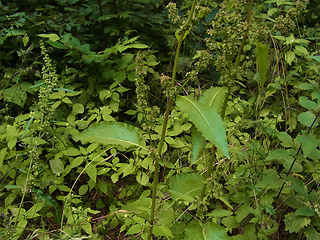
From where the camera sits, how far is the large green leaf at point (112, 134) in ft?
4.74

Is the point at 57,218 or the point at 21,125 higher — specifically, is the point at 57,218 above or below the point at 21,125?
below

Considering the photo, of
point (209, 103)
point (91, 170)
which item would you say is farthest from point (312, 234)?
point (91, 170)

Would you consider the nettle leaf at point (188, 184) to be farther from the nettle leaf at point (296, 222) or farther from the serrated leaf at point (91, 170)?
the serrated leaf at point (91, 170)

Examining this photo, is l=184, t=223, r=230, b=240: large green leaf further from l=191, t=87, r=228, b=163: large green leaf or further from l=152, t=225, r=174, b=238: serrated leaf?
l=191, t=87, r=228, b=163: large green leaf

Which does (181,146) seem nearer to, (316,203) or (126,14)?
(316,203)

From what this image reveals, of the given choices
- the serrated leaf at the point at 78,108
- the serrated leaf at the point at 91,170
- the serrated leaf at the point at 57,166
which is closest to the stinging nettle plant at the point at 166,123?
the serrated leaf at the point at 91,170

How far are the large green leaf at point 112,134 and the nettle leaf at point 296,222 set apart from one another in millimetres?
1081

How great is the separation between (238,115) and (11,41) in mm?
2486

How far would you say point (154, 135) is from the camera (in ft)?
8.47

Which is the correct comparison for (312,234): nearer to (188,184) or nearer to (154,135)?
(188,184)

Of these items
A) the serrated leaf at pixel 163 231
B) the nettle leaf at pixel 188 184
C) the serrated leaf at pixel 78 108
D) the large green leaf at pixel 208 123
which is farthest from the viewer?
the serrated leaf at pixel 78 108

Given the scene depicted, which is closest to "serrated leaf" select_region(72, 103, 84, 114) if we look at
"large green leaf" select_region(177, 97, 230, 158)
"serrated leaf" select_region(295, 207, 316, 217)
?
"large green leaf" select_region(177, 97, 230, 158)

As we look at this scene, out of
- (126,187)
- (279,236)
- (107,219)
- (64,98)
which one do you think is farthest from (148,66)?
(279,236)

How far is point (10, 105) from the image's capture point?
116 inches
